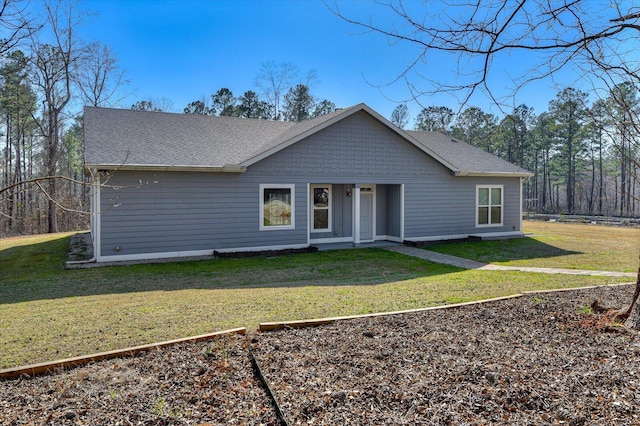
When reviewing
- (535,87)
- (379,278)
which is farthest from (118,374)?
(379,278)

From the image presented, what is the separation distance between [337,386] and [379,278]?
5580 millimetres

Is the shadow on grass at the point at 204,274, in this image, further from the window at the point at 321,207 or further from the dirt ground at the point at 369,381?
the dirt ground at the point at 369,381

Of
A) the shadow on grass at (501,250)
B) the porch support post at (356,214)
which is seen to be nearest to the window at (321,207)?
the porch support post at (356,214)

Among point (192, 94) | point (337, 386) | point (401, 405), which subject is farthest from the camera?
point (192, 94)

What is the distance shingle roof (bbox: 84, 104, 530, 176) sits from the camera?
11172 millimetres

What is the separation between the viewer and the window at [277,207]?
41.0 feet

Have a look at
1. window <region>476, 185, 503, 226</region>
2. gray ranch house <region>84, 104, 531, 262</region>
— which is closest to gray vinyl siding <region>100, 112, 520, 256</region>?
gray ranch house <region>84, 104, 531, 262</region>

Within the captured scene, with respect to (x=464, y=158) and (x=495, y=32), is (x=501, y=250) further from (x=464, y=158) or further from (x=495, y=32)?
(x=495, y=32)

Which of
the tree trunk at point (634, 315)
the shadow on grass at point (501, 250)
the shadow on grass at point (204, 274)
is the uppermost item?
the tree trunk at point (634, 315)

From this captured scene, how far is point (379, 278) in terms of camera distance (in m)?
8.73

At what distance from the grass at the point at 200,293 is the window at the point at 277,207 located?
1411 millimetres

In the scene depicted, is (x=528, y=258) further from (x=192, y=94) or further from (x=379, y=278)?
(x=192, y=94)

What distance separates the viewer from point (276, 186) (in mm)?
12586

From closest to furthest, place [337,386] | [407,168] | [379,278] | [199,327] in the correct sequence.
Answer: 1. [337,386]
2. [199,327]
3. [379,278]
4. [407,168]
